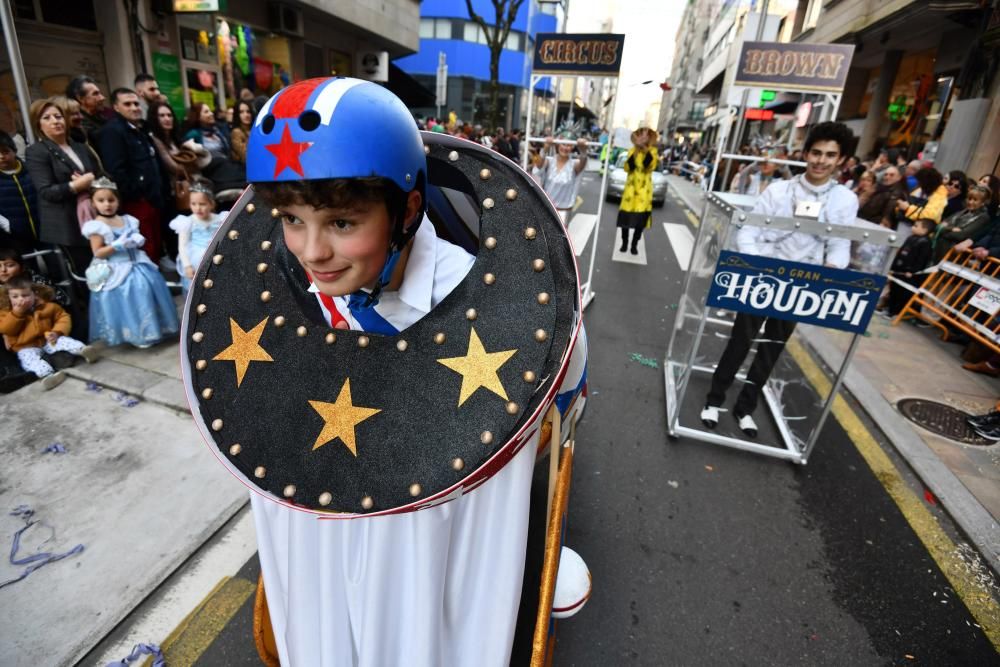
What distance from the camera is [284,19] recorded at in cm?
1202

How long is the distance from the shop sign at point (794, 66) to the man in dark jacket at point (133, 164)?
676 centimetres

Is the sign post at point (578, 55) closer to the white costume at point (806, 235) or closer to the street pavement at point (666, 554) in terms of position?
the white costume at point (806, 235)

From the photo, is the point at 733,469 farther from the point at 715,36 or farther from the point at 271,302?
the point at 715,36

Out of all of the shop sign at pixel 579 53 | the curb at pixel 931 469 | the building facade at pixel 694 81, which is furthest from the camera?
the building facade at pixel 694 81

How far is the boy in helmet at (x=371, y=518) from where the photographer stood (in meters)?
0.92

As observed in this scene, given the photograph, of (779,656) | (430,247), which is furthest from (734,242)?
(430,247)

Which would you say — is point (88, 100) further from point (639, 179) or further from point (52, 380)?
point (639, 179)

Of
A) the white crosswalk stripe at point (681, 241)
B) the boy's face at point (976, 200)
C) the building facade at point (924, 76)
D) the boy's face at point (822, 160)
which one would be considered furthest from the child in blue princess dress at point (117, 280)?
the building facade at point (924, 76)

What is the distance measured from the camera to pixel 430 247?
118 cm

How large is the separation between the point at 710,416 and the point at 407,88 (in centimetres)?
1901

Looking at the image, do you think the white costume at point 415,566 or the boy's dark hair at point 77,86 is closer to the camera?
the white costume at point 415,566

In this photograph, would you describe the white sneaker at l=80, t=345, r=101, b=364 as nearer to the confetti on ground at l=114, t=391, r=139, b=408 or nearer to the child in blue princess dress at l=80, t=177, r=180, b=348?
the child in blue princess dress at l=80, t=177, r=180, b=348

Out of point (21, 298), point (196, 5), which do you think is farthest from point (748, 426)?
point (196, 5)

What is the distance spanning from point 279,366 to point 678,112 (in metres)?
86.7
